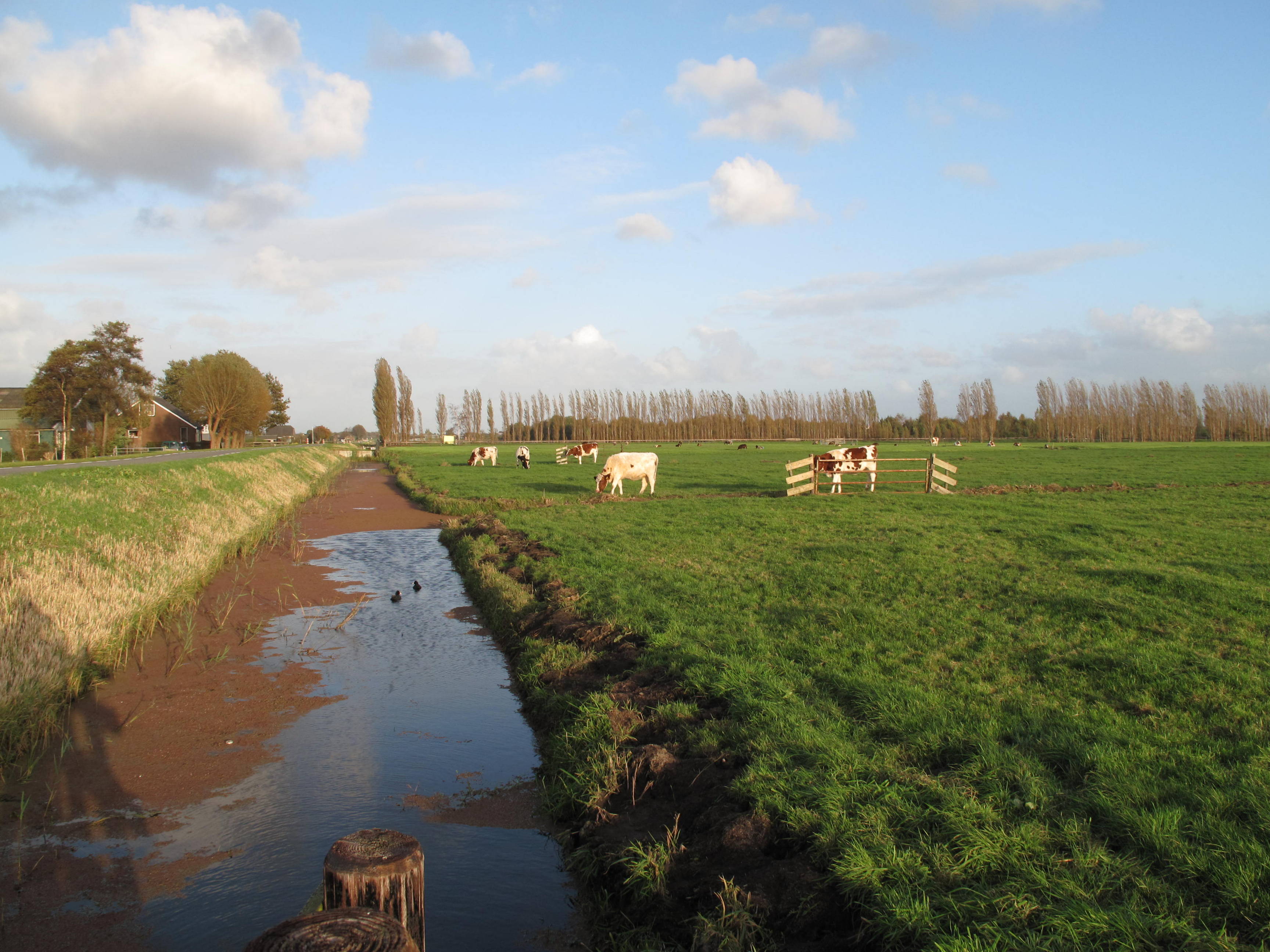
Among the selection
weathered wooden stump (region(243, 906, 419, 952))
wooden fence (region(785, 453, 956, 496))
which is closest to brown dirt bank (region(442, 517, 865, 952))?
weathered wooden stump (region(243, 906, 419, 952))

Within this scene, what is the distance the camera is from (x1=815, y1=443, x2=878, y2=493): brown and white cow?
86.6ft

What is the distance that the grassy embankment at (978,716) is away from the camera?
388 centimetres

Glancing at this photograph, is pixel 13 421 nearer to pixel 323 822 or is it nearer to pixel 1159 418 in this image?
pixel 323 822

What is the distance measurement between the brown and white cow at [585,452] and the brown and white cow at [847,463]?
82.3 ft

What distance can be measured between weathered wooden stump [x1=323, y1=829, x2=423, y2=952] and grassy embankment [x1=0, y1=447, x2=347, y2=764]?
5.84 metres

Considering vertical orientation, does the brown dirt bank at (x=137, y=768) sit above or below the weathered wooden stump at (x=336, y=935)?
below

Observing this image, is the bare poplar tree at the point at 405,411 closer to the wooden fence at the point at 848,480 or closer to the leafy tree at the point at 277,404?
the leafy tree at the point at 277,404

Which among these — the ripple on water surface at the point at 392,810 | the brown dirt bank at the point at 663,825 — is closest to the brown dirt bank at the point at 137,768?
the ripple on water surface at the point at 392,810

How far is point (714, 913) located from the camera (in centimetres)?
415

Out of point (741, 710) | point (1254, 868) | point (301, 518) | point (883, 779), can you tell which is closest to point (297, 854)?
point (741, 710)

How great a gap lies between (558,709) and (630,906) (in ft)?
10.0

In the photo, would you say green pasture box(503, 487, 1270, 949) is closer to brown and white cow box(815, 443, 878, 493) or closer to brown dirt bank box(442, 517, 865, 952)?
brown dirt bank box(442, 517, 865, 952)

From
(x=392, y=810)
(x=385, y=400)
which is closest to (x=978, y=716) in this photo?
(x=392, y=810)

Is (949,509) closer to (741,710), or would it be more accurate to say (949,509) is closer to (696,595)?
(696,595)
